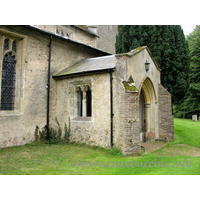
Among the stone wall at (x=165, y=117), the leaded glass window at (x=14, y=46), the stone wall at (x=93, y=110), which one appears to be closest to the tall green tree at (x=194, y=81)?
the stone wall at (x=165, y=117)

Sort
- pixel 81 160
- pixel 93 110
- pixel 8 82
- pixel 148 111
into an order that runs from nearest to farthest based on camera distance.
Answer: pixel 81 160
pixel 8 82
pixel 93 110
pixel 148 111

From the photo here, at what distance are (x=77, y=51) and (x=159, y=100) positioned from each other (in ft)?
19.2

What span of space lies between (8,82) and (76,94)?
327cm

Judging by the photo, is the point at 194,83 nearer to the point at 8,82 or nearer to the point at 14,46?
the point at 14,46

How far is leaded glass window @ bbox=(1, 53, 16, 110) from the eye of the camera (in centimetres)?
828

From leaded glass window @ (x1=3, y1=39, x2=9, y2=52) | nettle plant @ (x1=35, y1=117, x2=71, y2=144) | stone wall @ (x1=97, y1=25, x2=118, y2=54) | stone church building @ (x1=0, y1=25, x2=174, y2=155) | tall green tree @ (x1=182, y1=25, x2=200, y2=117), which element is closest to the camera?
stone church building @ (x1=0, y1=25, x2=174, y2=155)

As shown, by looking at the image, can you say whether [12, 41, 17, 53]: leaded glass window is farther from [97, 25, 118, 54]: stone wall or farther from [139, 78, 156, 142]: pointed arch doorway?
[97, 25, 118, 54]: stone wall

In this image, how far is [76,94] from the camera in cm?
969

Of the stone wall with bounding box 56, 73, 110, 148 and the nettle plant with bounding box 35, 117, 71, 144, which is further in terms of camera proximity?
the nettle plant with bounding box 35, 117, 71, 144

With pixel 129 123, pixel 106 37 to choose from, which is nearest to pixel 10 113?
pixel 129 123

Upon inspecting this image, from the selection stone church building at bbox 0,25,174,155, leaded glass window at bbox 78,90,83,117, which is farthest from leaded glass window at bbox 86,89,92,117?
leaded glass window at bbox 78,90,83,117

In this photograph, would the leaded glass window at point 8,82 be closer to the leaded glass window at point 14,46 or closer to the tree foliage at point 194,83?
the leaded glass window at point 14,46

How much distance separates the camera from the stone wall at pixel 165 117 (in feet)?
34.6

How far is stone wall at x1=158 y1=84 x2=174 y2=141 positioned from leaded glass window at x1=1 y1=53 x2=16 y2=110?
7989 mm
